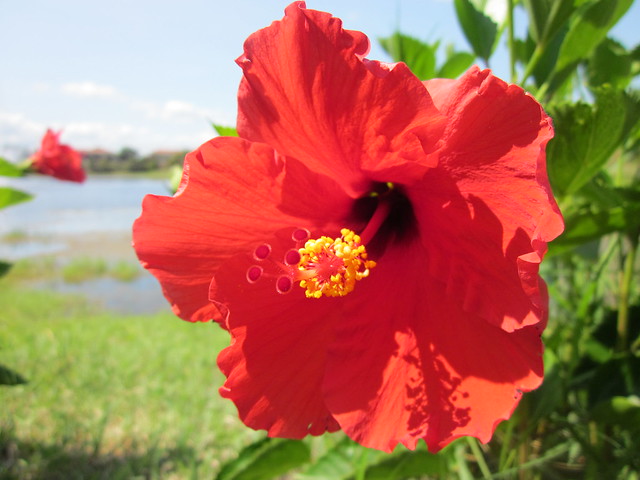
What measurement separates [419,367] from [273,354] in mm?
194

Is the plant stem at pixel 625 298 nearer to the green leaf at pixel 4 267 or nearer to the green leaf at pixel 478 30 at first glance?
the green leaf at pixel 478 30

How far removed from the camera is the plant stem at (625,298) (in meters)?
0.85

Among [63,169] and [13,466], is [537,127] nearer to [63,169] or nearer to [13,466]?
[13,466]

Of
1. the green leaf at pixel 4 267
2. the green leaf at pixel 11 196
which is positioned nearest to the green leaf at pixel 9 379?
the green leaf at pixel 4 267

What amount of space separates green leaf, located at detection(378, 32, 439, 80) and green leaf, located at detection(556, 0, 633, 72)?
0.69ft

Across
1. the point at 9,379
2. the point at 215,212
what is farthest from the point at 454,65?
the point at 9,379

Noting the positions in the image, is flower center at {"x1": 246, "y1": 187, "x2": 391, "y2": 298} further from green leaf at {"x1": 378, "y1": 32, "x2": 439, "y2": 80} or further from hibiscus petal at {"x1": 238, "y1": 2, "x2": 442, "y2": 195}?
green leaf at {"x1": 378, "y1": 32, "x2": 439, "y2": 80}

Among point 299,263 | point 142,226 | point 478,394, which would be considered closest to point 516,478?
point 478,394

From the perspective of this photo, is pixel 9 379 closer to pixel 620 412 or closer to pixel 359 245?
pixel 359 245

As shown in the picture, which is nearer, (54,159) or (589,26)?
(589,26)

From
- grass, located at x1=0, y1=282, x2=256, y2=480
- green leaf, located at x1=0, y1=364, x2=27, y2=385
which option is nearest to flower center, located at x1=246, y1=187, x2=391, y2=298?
green leaf, located at x1=0, y1=364, x2=27, y2=385

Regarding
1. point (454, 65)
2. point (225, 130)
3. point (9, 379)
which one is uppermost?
point (454, 65)

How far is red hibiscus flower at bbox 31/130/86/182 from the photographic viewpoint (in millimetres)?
2686

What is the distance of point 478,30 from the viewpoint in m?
0.78
